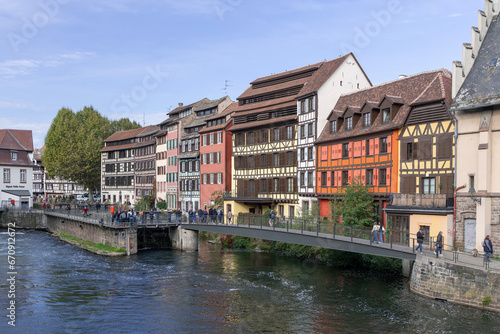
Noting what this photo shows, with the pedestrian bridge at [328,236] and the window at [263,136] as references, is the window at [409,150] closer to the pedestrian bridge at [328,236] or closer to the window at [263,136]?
the pedestrian bridge at [328,236]

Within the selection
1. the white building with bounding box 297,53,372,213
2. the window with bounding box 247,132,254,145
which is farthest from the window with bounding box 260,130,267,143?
the white building with bounding box 297,53,372,213

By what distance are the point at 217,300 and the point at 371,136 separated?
17.5 m

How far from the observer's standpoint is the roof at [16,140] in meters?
73.2

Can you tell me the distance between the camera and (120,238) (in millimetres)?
43219

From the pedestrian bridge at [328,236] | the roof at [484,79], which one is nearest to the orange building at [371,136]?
the roof at [484,79]

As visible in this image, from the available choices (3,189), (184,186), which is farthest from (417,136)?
(3,189)

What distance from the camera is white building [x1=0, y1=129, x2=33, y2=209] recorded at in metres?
71.2

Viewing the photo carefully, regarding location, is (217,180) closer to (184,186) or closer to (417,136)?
(184,186)

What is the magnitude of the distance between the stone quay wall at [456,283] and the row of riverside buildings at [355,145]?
15.9 ft

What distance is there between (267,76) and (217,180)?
488 inches

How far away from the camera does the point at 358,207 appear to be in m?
35.6

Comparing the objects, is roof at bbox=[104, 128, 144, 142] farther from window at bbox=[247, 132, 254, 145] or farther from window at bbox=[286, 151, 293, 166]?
window at bbox=[286, 151, 293, 166]

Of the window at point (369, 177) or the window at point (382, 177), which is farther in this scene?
the window at point (369, 177)

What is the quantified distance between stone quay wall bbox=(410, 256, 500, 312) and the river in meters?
0.50
